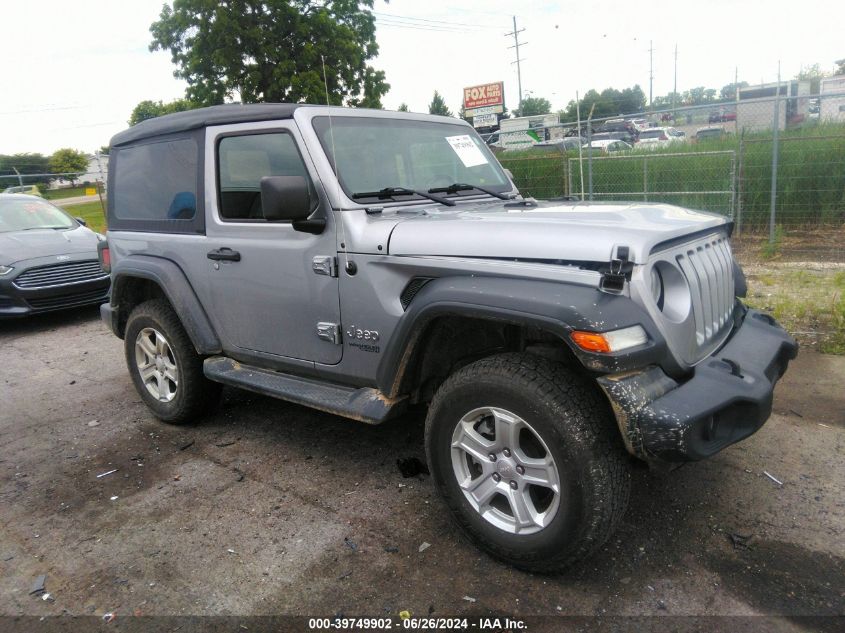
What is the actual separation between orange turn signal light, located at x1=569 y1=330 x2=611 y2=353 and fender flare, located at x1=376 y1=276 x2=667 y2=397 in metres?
0.02

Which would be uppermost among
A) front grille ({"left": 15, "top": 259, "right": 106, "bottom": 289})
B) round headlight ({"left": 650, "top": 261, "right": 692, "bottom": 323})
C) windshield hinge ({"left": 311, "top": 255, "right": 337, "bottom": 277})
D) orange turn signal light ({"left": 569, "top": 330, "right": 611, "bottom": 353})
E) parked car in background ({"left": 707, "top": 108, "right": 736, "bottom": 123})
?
parked car in background ({"left": 707, "top": 108, "right": 736, "bottom": 123})

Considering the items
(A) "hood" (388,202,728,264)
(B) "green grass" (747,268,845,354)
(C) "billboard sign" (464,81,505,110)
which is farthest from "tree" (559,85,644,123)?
(A) "hood" (388,202,728,264)

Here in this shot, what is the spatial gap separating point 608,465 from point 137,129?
379 cm

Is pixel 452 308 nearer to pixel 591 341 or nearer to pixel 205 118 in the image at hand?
pixel 591 341

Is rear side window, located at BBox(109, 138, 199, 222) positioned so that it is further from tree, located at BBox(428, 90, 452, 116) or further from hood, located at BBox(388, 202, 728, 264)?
tree, located at BBox(428, 90, 452, 116)

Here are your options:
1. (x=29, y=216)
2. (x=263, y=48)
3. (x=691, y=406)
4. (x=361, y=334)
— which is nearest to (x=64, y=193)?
(x=263, y=48)

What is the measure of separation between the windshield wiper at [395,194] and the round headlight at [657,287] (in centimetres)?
129

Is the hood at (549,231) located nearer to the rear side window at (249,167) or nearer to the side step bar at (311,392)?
the side step bar at (311,392)

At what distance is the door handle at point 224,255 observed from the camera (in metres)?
3.68

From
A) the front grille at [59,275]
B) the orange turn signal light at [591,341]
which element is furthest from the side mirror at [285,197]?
the front grille at [59,275]

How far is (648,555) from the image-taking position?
9.08ft

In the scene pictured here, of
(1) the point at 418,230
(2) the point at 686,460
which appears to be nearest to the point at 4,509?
(1) the point at 418,230

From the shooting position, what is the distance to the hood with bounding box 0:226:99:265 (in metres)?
7.66

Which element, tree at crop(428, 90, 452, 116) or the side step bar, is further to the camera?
tree at crop(428, 90, 452, 116)
